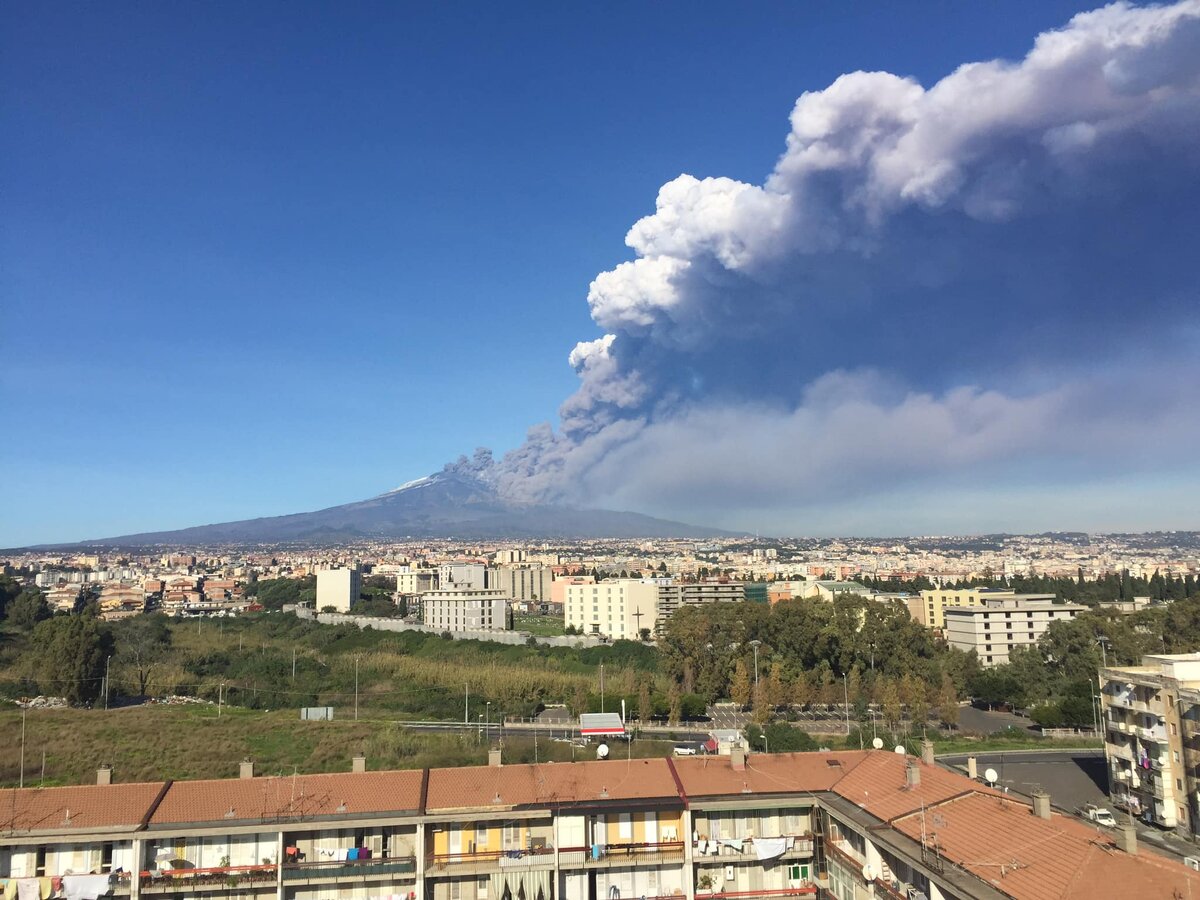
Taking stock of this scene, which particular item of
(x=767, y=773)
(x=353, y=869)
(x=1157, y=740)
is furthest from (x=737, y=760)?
(x=1157, y=740)

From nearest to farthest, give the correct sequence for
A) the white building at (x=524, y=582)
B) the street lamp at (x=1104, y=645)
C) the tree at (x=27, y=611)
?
the street lamp at (x=1104, y=645) → the tree at (x=27, y=611) → the white building at (x=524, y=582)

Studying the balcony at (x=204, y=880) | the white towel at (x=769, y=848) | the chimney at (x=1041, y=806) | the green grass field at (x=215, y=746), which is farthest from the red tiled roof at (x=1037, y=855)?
the green grass field at (x=215, y=746)

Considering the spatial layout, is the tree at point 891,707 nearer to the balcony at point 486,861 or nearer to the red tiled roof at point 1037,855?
the red tiled roof at point 1037,855

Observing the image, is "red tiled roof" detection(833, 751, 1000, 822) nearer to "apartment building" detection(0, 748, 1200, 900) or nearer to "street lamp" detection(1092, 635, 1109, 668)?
"apartment building" detection(0, 748, 1200, 900)

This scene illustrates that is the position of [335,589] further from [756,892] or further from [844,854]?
[844,854]

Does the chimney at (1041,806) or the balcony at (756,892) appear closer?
the chimney at (1041,806)

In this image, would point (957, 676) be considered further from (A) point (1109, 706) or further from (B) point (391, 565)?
(B) point (391, 565)

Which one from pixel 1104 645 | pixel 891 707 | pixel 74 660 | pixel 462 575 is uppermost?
pixel 462 575
